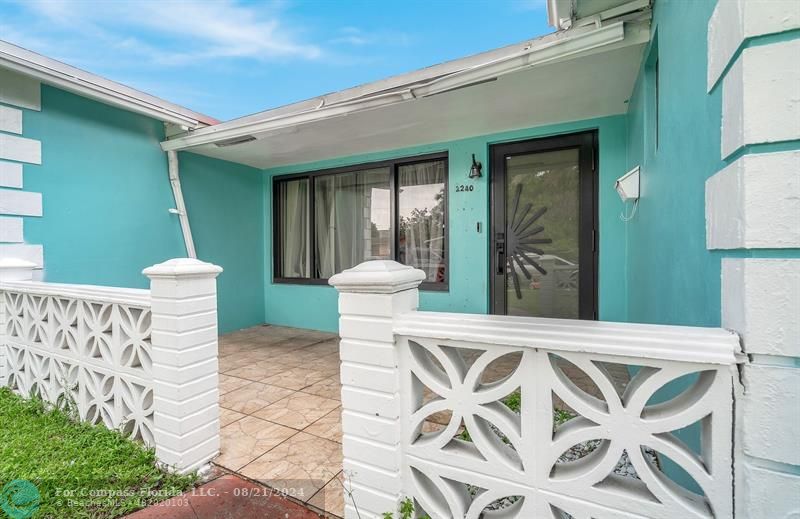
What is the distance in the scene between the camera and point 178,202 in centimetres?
392

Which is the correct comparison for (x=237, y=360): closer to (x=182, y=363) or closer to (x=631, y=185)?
(x=182, y=363)

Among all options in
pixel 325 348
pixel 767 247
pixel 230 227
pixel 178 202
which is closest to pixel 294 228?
pixel 230 227

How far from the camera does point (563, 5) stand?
6.00 feet

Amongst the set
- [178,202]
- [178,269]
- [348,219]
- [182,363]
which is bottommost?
[182,363]

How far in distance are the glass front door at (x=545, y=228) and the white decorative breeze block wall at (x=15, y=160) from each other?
426cm

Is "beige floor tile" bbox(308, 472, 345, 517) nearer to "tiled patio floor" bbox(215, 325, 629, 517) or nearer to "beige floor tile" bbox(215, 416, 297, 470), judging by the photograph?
"tiled patio floor" bbox(215, 325, 629, 517)

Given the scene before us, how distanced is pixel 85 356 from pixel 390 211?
3.18 m

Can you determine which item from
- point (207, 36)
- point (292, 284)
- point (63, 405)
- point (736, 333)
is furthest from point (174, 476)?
point (207, 36)

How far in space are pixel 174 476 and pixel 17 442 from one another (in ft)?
3.57

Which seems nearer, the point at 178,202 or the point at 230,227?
the point at 178,202

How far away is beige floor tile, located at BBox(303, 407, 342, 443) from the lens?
2002 mm

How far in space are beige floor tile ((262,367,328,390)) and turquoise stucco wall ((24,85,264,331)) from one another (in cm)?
198

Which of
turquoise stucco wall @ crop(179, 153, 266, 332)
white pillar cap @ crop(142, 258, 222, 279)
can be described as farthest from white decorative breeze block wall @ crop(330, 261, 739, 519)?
turquoise stucco wall @ crop(179, 153, 266, 332)

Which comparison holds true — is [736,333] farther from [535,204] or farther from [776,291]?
[535,204]
